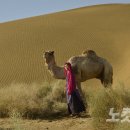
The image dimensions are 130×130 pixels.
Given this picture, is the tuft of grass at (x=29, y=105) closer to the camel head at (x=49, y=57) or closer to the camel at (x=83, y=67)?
the camel at (x=83, y=67)

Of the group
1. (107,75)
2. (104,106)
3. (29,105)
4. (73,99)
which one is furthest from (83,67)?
(104,106)

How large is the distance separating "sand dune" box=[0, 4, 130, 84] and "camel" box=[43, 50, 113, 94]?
12044mm

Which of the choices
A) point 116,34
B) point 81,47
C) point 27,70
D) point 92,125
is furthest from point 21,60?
point 92,125

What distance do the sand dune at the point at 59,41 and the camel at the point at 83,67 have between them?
39.5 ft

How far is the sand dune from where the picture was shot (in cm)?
3180

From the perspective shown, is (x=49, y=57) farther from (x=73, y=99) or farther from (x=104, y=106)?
(x=104, y=106)

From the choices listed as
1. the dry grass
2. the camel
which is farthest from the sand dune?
the camel

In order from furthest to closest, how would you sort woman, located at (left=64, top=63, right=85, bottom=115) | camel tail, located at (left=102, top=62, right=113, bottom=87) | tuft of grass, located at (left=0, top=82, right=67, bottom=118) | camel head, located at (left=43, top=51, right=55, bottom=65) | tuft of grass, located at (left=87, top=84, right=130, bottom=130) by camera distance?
camel tail, located at (left=102, top=62, right=113, bottom=87) < camel head, located at (left=43, top=51, right=55, bottom=65) < tuft of grass, located at (left=0, top=82, right=67, bottom=118) < woman, located at (left=64, top=63, right=85, bottom=115) < tuft of grass, located at (left=87, top=84, right=130, bottom=130)

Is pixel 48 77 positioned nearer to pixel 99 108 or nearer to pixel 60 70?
pixel 60 70

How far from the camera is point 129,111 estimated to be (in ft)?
28.8

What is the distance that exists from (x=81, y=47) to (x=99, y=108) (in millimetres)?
26733

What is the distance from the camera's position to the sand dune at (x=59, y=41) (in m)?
31.8

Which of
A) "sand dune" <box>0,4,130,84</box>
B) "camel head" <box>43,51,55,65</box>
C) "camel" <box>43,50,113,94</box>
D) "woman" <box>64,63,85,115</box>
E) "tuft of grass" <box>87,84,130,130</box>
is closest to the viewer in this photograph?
"tuft of grass" <box>87,84,130,130</box>

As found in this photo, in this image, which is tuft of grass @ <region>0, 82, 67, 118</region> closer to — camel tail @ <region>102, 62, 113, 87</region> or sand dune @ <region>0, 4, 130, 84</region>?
camel tail @ <region>102, 62, 113, 87</region>
